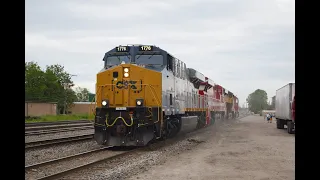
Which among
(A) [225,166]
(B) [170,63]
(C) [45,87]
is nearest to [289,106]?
(B) [170,63]

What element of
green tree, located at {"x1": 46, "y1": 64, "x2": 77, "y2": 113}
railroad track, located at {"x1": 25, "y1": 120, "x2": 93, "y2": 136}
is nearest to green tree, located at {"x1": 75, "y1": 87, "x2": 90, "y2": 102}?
green tree, located at {"x1": 46, "y1": 64, "x2": 77, "y2": 113}

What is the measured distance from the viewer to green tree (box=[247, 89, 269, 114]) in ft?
453

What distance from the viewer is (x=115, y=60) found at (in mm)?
14703

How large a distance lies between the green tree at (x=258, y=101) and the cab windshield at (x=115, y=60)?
123 meters

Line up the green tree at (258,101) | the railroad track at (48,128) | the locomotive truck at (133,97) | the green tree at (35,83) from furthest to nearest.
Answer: the green tree at (258,101) < the green tree at (35,83) < the railroad track at (48,128) < the locomotive truck at (133,97)

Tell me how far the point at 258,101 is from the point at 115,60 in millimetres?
138970

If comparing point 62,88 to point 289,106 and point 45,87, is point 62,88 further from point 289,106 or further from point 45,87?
point 289,106

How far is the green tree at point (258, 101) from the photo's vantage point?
13816cm

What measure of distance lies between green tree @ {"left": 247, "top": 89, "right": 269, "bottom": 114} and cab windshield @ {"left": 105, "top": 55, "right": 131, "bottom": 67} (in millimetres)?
122827

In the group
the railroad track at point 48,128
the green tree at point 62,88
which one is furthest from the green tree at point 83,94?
the railroad track at point 48,128

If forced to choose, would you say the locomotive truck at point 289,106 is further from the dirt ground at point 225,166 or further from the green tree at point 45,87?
the green tree at point 45,87

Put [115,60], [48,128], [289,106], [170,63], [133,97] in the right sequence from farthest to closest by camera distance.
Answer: [48,128]
[289,106]
[170,63]
[115,60]
[133,97]
